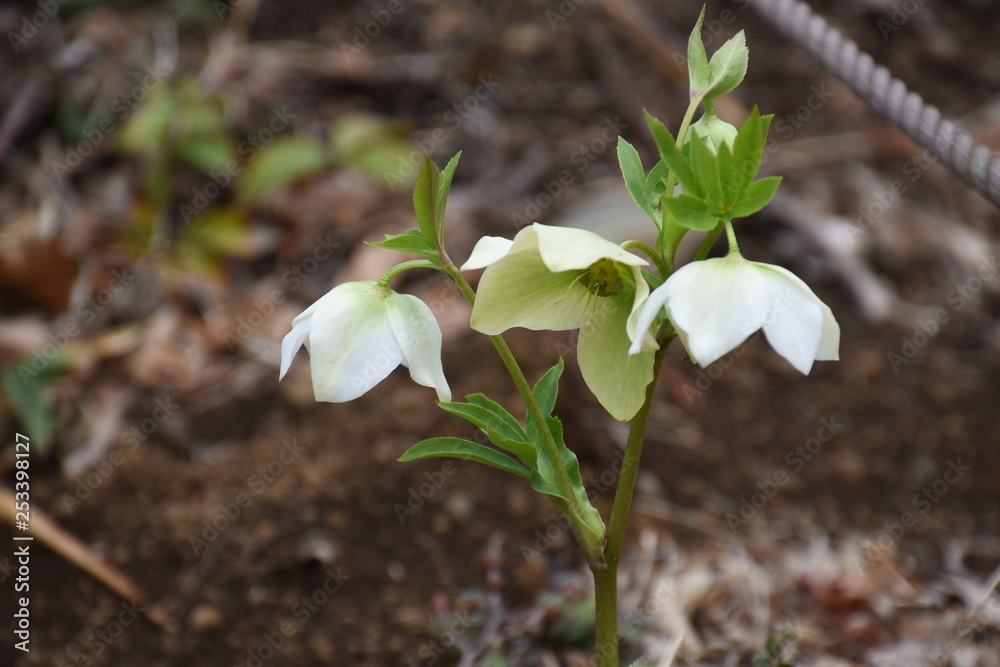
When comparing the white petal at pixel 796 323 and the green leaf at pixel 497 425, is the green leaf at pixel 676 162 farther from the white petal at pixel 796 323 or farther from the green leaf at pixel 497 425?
the green leaf at pixel 497 425

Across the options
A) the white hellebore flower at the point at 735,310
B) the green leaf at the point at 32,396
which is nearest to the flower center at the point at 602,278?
the white hellebore flower at the point at 735,310

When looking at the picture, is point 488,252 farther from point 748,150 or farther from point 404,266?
point 748,150

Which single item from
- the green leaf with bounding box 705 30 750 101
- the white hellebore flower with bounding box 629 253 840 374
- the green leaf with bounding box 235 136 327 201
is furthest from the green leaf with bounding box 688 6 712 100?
the green leaf with bounding box 235 136 327 201

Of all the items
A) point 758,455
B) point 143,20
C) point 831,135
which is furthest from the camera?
point 143,20

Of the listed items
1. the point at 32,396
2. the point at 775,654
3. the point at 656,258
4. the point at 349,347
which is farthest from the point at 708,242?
the point at 32,396

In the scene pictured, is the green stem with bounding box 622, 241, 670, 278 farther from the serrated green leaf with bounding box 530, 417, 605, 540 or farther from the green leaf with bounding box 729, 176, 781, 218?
the serrated green leaf with bounding box 530, 417, 605, 540

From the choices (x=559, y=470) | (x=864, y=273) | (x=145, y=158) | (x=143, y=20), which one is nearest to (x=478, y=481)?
(x=559, y=470)

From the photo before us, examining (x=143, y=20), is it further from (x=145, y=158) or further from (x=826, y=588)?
(x=826, y=588)
